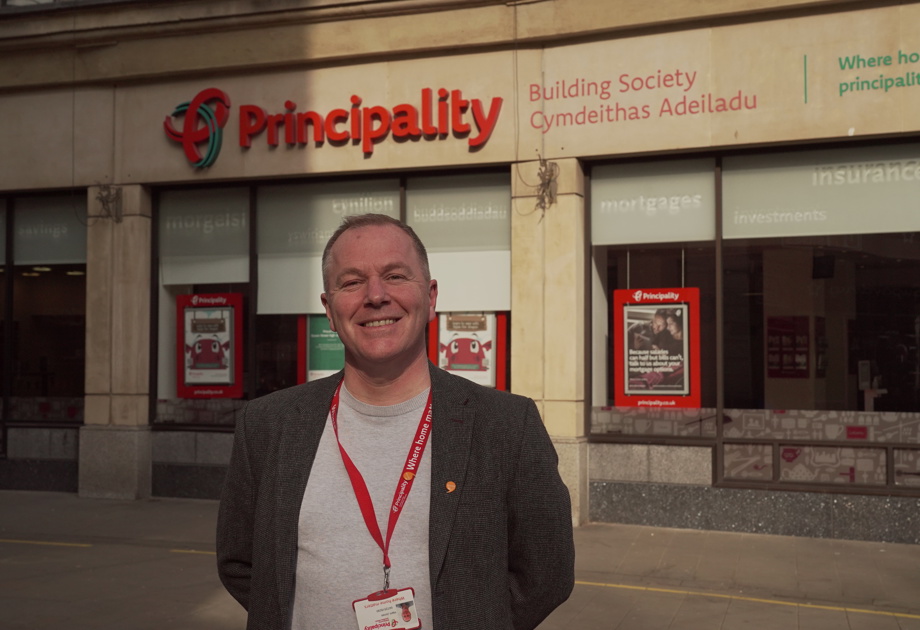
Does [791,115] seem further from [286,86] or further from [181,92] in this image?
[181,92]

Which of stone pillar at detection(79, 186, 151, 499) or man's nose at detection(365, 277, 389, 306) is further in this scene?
stone pillar at detection(79, 186, 151, 499)

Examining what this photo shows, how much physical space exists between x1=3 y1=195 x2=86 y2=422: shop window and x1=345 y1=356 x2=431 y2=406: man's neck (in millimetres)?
12067

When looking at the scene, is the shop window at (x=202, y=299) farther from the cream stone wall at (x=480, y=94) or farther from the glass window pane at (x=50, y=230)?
the glass window pane at (x=50, y=230)

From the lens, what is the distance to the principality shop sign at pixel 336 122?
11.8m

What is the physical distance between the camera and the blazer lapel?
2.53m

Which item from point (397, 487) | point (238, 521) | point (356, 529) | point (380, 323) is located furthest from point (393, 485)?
point (238, 521)

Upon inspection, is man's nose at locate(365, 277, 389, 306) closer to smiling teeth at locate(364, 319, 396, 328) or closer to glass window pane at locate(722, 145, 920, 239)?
smiling teeth at locate(364, 319, 396, 328)

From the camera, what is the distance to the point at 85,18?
13273 millimetres

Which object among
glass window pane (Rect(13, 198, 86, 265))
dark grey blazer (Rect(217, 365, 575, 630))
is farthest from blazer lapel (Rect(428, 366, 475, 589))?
glass window pane (Rect(13, 198, 86, 265))

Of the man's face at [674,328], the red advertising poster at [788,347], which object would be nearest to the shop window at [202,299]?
the man's face at [674,328]

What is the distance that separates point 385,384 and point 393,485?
28cm

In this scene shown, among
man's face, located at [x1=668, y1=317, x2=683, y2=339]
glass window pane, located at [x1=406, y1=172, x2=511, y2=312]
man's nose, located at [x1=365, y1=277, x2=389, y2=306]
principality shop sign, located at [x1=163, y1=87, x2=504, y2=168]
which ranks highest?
principality shop sign, located at [x1=163, y1=87, x2=504, y2=168]

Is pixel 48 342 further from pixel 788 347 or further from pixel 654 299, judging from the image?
pixel 788 347

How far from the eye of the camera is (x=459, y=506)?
8.48 feet
